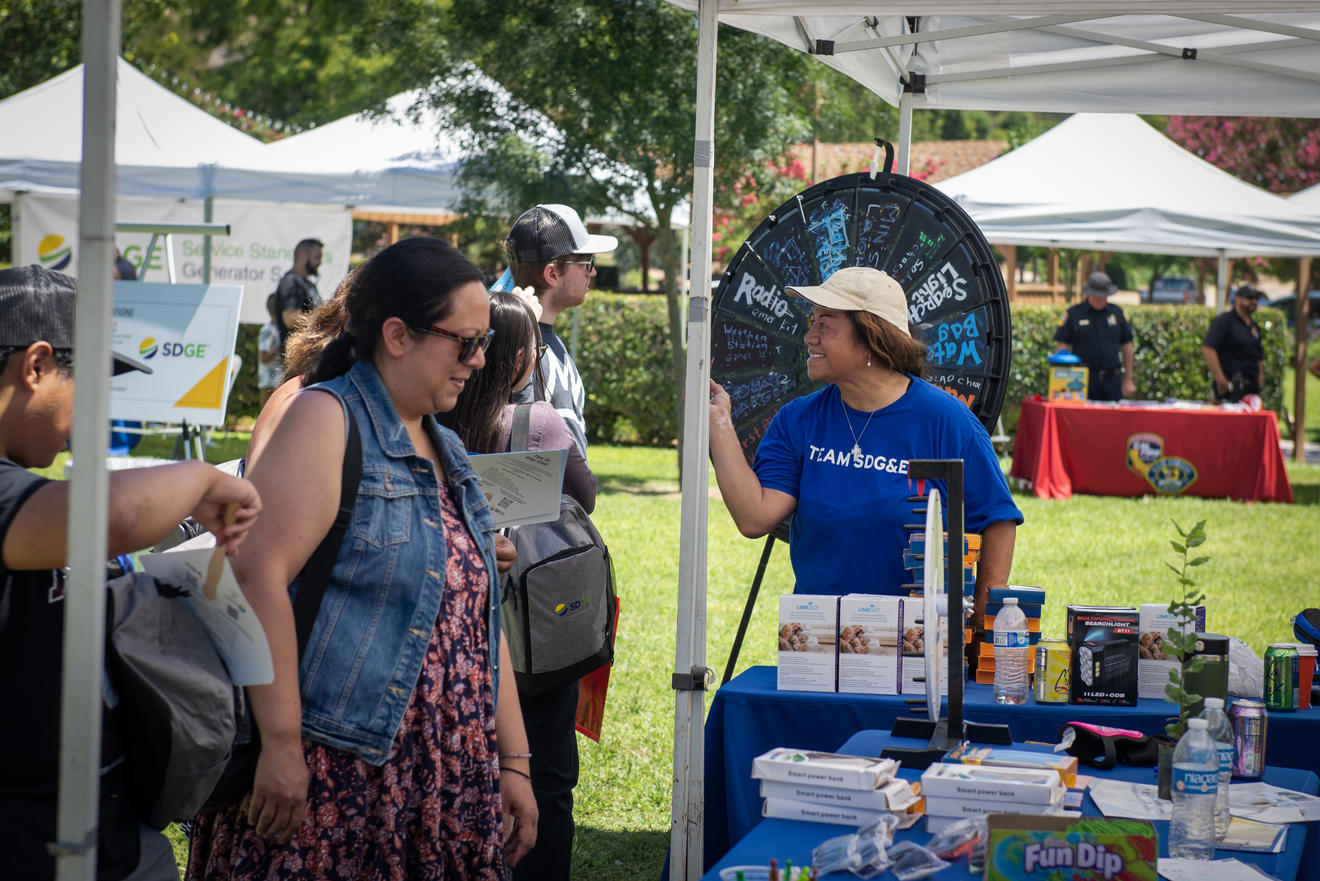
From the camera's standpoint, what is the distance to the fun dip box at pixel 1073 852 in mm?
1730

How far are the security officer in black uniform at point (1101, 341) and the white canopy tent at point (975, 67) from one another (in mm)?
7148

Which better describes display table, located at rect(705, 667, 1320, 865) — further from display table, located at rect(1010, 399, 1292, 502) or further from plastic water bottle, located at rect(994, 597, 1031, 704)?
display table, located at rect(1010, 399, 1292, 502)

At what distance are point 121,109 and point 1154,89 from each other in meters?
9.42

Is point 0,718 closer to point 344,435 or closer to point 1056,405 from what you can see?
point 344,435

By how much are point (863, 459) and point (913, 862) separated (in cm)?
143

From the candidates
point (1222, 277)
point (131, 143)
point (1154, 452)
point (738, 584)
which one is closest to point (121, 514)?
point (738, 584)

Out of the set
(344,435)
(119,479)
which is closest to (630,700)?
(344,435)

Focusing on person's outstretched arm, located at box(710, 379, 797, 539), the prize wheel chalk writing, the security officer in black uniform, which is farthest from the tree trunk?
person's outstretched arm, located at box(710, 379, 797, 539)

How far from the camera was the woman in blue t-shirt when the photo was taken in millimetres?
3111

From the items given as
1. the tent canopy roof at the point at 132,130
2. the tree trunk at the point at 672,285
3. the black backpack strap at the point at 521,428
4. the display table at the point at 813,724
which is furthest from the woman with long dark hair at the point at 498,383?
the tent canopy roof at the point at 132,130

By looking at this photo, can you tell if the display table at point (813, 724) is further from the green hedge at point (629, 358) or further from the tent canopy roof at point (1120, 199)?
the green hedge at point (629, 358)

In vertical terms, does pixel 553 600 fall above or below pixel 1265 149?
below

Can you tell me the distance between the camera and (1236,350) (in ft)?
38.9

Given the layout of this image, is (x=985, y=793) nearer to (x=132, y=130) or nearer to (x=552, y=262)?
(x=552, y=262)
